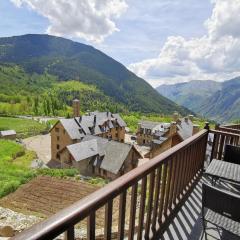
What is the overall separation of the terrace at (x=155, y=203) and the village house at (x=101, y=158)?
20868mm

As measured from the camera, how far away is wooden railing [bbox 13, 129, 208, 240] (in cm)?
151

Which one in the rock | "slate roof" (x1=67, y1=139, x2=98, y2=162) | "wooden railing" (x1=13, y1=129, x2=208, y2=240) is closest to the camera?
"wooden railing" (x1=13, y1=129, x2=208, y2=240)

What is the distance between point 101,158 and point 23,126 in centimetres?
4534

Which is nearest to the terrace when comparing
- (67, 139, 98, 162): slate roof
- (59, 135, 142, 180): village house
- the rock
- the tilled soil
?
the tilled soil

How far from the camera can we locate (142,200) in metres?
2.85

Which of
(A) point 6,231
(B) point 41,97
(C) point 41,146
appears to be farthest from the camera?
(B) point 41,97

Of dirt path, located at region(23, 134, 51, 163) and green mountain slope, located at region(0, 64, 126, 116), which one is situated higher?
green mountain slope, located at region(0, 64, 126, 116)

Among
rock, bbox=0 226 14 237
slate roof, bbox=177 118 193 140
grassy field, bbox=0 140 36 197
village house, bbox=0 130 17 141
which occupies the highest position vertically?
slate roof, bbox=177 118 193 140

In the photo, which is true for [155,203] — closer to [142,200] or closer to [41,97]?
[142,200]

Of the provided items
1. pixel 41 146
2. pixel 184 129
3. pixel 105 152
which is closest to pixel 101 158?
pixel 105 152

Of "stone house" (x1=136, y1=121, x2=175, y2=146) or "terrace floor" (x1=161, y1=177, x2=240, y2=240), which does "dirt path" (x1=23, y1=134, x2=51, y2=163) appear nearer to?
"stone house" (x1=136, y1=121, x2=175, y2=146)

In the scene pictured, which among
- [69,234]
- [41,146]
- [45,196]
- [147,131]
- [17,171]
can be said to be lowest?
[41,146]

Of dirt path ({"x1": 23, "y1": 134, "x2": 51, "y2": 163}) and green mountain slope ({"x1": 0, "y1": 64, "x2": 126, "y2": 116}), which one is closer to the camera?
A: dirt path ({"x1": 23, "y1": 134, "x2": 51, "y2": 163})

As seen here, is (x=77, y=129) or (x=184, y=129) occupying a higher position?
(x=184, y=129)
